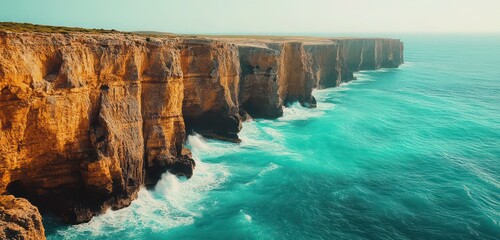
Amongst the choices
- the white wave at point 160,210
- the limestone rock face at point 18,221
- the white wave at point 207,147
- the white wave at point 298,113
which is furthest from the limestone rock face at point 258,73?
the limestone rock face at point 18,221

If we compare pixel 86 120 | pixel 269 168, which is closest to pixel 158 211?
pixel 86 120

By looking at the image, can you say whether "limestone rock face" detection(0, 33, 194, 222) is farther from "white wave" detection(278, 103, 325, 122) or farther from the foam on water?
"white wave" detection(278, 103, 325, 122)

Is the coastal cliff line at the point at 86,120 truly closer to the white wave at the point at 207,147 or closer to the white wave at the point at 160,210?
the white wave at the point at 160,210

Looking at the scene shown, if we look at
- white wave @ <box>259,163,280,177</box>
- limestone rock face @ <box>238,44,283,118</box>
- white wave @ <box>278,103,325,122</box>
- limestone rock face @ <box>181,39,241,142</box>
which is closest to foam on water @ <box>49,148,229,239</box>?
white wave @ <box>259,163,280,177</box>

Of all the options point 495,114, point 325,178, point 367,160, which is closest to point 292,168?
point 325,178

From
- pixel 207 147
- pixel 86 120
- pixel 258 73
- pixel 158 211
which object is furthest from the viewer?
pixel 258 73

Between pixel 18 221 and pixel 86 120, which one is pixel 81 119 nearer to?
pixel 86 120
